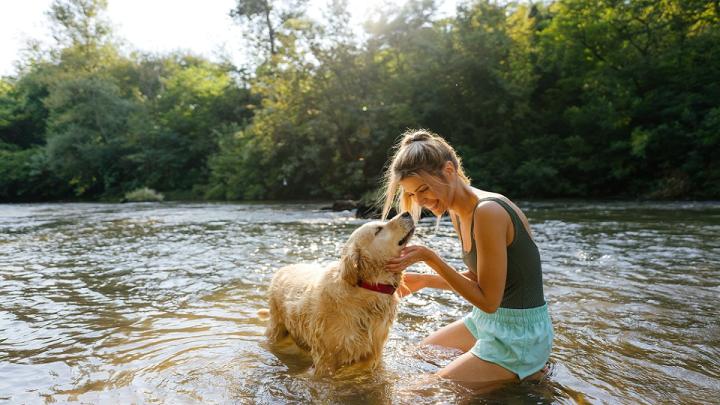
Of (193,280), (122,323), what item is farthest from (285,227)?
(122,323)

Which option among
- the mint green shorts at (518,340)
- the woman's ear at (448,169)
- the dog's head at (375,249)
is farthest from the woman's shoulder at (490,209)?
the mint green shorts at (518,340)

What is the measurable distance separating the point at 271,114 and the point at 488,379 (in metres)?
28.2

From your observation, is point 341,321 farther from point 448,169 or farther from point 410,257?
point 448,169

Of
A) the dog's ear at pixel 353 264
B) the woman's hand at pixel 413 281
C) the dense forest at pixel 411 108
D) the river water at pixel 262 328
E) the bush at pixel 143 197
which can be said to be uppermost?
the dense forest at pixel 411 108

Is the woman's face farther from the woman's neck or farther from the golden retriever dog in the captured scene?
the golden retriever dog

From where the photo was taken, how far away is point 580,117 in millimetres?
23578

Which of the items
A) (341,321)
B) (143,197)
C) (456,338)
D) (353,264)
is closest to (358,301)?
(341,321)

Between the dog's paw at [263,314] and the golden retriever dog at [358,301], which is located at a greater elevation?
the golden retriever dog at [358,301]

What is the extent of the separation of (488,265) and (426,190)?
2.20 feet

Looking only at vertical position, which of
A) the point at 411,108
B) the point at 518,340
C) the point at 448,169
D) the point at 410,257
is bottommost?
the point at 518,340

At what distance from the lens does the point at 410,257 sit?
10.3ft

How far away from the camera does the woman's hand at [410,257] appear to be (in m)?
3.13

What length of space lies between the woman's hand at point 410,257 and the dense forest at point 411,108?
21184 mm

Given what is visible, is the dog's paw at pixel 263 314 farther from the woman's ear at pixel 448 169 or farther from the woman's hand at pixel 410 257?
the woman's ear at pixel 448 169
